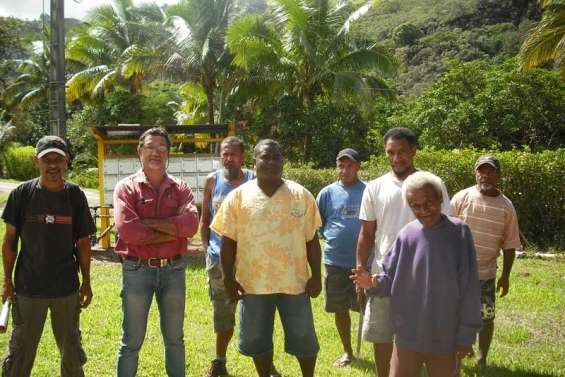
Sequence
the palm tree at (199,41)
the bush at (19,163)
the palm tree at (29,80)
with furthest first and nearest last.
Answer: the bush at (19,163)
the palm tree at (29,80)
the palm tree at (199,41)

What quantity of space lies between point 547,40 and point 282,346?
34.6ft

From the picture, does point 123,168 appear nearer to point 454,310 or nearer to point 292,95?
point 454,310

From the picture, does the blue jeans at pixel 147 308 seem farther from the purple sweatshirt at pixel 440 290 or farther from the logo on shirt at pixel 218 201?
the purple sweatshirt at pixel 440 290

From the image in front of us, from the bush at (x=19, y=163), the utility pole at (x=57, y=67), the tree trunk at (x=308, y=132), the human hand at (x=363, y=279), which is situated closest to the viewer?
the human hand at (x=363, y=279)

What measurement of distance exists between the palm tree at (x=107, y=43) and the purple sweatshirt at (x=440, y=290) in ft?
83.9

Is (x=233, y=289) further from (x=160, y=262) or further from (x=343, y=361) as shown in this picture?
(x=343, y=361)

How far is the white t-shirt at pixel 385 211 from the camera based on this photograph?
3.77 meters

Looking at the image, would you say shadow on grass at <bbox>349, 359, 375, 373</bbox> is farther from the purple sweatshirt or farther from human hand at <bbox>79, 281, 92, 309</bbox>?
human hand at <bbox>79, 281, 92, 309</bbox>

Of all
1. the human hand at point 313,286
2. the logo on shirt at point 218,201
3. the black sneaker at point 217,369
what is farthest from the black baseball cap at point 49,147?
the black sneaker at point 217,369

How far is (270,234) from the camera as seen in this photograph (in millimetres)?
3623

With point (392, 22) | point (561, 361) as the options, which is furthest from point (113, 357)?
point (392, 22)

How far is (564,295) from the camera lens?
7656mm

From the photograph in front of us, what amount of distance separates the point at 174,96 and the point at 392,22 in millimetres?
41526

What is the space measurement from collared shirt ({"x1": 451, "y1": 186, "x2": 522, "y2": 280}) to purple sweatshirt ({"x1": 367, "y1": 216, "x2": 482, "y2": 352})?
1.73 m
